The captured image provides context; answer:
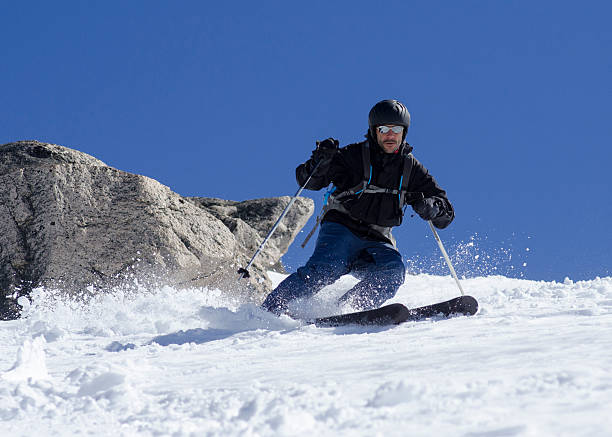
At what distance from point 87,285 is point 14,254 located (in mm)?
1234

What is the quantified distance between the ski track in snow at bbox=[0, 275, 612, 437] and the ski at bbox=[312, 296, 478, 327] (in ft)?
0.42

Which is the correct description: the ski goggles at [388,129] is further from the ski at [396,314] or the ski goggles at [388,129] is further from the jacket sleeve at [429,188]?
the ski at [396,314]

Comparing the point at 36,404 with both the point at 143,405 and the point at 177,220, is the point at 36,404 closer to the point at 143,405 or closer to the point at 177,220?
the point at 143,405

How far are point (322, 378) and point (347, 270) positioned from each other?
3136mm

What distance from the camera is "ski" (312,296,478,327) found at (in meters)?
4.58

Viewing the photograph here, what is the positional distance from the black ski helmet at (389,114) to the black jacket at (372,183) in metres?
0.25

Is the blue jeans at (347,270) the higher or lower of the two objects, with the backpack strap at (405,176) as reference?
lower

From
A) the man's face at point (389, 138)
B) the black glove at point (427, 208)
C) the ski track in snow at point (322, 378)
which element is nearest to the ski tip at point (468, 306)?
the ski track in snow at point (322, 378)

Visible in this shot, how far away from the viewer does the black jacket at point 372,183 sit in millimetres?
5926

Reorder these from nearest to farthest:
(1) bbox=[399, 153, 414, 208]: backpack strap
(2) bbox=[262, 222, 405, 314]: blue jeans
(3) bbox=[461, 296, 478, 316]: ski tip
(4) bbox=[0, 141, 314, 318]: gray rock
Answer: (3) bbox=[461, 296, 478, 316]: ski tip → (2) bbox=[262, 222, 405, 314]: blue jeans → (1) bbox=[399, 153, 414, 208]: backpack strap → (4) bbox=[0, 141, 314, 318]: gray rock

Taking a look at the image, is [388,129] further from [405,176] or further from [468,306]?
[468,306]

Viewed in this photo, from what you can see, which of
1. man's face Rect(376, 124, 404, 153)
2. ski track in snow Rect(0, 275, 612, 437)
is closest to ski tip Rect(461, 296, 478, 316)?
ski track in snow Rect(0, 275, 612, 437)

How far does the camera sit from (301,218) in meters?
18.1

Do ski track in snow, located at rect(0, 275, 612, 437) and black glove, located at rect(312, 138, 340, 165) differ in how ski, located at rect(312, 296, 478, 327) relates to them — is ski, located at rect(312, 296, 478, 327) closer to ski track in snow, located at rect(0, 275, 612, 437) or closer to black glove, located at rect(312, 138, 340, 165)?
ski track in snow, located at rect(0, 275, 612, 437)
